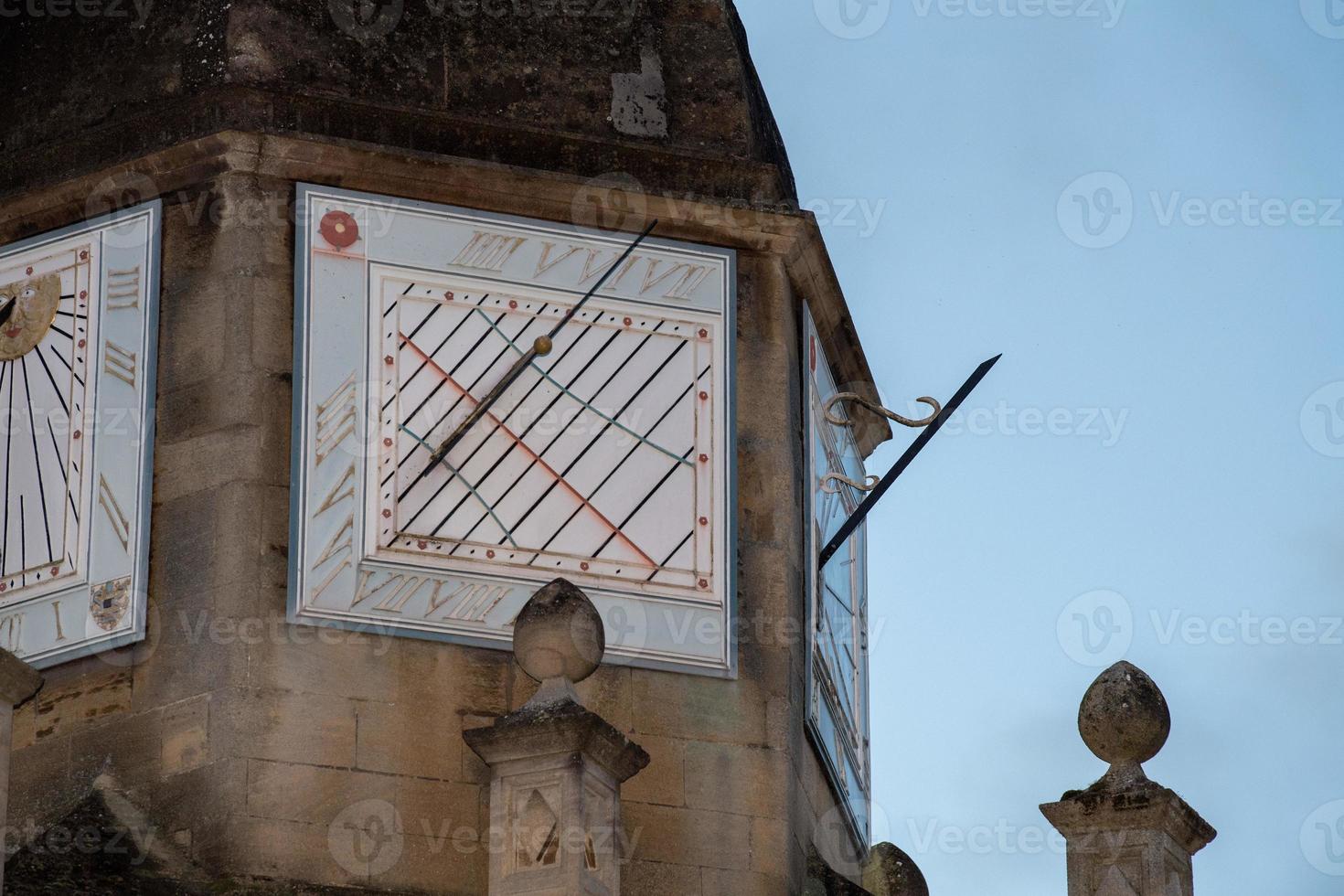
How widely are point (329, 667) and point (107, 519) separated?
4.84 ft

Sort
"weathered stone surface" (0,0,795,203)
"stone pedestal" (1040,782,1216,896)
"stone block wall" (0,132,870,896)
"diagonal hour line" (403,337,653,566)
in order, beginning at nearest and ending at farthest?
"stone block wall" (0,132,870,896), "stone pedestal" (1040,782,1216,896), "diagonal hour line" (403,337,653,566), "weathered stone surface" (0,0,795,203)

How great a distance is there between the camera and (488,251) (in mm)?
20500

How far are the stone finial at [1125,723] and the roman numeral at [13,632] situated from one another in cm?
537

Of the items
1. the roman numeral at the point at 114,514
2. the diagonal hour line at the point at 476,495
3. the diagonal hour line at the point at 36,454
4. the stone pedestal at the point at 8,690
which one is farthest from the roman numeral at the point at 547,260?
the stone pedestal at the point at 8,690

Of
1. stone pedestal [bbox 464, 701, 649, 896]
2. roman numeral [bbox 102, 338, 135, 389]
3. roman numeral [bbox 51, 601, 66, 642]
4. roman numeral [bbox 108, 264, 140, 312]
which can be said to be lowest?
stone pedestal [bbox 464, 701, 649, 896]

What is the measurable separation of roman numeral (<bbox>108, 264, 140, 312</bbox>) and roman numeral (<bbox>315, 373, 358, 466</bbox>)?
1.18 m

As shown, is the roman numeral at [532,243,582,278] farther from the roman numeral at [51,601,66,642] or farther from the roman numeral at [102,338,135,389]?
the roman numeral at [51,601,66,642]

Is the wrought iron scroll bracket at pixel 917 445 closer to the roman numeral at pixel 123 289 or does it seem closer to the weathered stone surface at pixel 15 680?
the roman numeral at pixel 123 289

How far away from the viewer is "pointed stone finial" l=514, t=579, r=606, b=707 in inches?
715

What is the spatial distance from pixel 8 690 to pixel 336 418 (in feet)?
11.7

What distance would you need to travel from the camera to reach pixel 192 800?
18.7 m

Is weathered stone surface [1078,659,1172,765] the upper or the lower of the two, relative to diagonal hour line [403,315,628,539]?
lower

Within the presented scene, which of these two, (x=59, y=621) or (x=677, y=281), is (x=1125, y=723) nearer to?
(x=677, y=281)

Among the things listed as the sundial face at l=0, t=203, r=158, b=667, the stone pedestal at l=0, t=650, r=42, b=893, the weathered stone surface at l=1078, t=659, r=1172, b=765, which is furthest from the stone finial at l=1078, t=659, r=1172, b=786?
the stone pedestal at l=0, t=650, r=42, b=893
